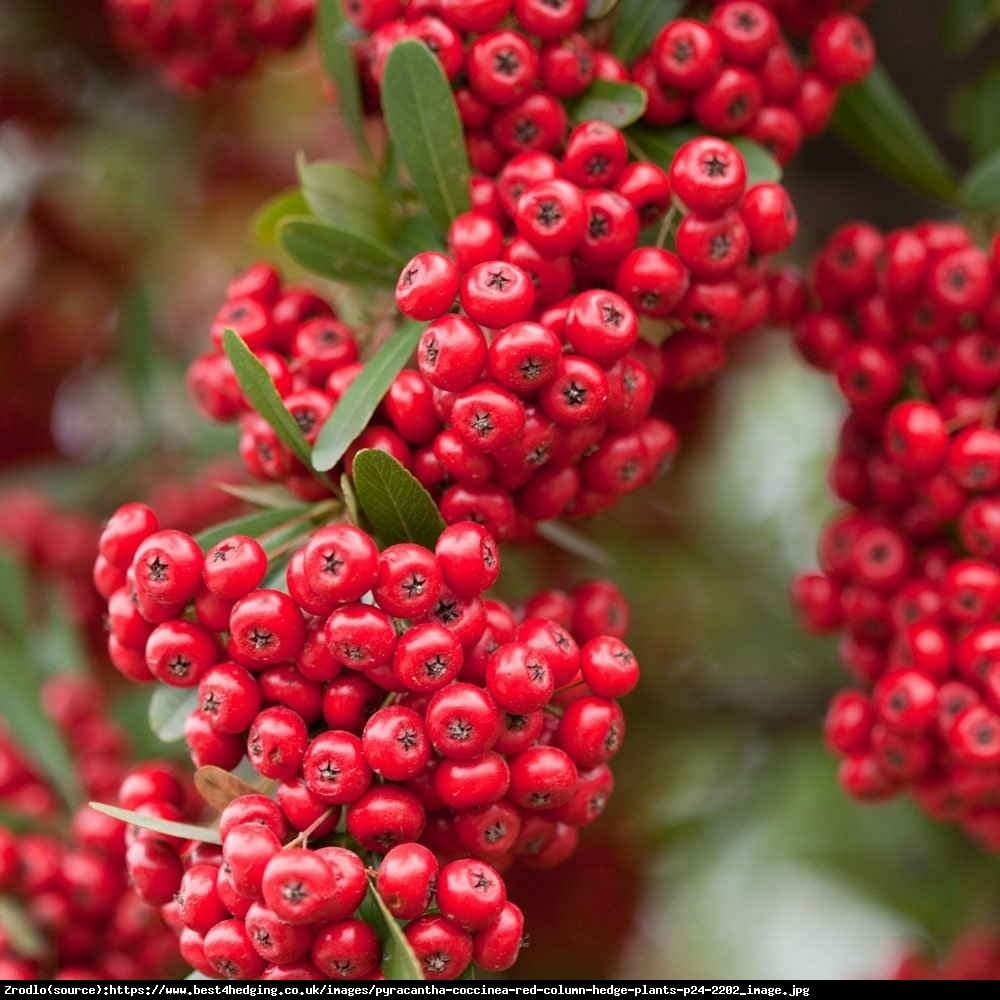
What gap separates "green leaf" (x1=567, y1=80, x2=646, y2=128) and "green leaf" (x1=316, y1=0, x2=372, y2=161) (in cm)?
34

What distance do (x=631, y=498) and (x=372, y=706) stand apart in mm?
2108

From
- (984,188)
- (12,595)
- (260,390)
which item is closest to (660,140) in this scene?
(984,188)

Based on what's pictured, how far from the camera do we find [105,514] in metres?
3.16

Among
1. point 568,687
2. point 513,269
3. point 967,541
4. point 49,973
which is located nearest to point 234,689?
point 568,687

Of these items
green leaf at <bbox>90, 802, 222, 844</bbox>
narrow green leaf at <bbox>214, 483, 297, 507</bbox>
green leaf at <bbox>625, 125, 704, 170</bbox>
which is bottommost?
green leaf at <bbox>90, 802, 222, 844</bbox>

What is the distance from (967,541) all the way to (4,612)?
1843mm

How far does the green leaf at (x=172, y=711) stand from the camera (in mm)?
1596

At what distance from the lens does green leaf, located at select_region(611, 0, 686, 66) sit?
1.80 meters

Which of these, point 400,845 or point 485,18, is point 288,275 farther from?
point 400,845

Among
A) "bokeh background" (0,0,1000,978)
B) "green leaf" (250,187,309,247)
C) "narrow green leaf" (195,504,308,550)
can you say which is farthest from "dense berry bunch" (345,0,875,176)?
"bokeh background" (0,0,1000,978)

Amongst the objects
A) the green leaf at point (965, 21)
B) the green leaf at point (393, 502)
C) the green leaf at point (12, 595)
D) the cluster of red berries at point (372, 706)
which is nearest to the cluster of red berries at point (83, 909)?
the cluster of red berries at point (372, 706)

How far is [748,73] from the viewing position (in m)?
1.73

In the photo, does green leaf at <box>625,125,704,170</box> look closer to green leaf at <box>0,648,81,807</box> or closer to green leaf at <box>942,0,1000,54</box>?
green leaf at <box>942,0,1000,54</box>

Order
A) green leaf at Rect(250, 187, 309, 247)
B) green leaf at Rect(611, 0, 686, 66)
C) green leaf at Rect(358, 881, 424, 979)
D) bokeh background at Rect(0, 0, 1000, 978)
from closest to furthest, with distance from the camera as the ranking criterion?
green leaf at Rect(358, 881, 424, 979) < green leaf at Rect(611, 0, 686, 66) < green leaf at Rect(250, 187, 309, 247) < bokeh background at Rect(0, 0, 1000, 978)
